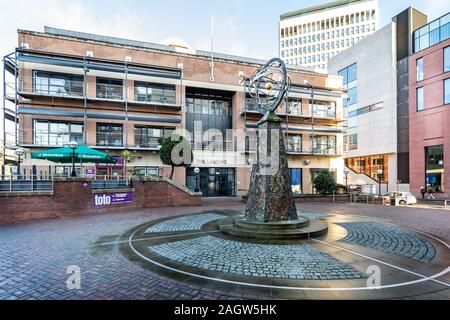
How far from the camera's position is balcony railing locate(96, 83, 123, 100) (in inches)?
843

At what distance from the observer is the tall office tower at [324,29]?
73938 millimetres

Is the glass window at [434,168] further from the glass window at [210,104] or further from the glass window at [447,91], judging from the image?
the glass window at [210,104]

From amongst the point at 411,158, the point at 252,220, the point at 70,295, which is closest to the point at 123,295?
the point at 70,295

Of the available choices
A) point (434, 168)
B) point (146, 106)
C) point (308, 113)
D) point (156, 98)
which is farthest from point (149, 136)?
point (434, 168)

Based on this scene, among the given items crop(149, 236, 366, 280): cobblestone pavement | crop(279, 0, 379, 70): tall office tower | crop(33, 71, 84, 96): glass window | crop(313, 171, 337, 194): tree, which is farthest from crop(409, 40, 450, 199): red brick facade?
crop(279, 0, 379, 70): tall office tower

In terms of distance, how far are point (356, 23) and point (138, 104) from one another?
273ft

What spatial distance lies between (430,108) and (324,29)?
208 ft

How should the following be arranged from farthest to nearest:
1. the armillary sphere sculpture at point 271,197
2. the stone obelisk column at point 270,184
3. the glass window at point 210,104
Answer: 1. the glass window at point 210,104
2. the stone obelisk column at point 270,184
3. the armillary sphere sculpture at point 271,197

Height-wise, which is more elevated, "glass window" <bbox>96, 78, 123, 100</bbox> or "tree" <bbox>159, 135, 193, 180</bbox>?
"glass window" <bbox>96, 78, 123, 100</bbox>

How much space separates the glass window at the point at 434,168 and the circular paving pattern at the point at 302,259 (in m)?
26.6

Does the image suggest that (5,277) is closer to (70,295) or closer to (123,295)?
(70,295)

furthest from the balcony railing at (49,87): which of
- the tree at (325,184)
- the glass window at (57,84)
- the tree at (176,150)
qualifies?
the tree at (325,184)

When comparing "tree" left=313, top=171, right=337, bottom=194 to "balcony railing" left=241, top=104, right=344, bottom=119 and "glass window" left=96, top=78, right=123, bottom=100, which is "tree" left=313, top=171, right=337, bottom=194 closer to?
"balcony railing" left=241, top=104, right=344, bottom=119

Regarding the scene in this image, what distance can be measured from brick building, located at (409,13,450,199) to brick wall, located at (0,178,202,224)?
3120 centimetres
